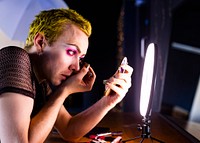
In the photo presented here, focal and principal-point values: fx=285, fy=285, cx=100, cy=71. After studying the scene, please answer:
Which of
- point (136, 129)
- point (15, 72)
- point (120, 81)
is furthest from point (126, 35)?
point (15, 72)

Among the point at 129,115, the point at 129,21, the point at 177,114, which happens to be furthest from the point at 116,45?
the point at 177,114

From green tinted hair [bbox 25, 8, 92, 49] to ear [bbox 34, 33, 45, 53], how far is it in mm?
17

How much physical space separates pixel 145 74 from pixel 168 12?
128 centimetres

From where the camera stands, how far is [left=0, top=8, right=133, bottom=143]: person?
847mm

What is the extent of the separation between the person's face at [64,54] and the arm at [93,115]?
15 centimetres

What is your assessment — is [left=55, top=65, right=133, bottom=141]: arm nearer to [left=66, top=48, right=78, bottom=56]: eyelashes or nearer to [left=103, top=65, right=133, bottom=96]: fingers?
[left=103, top=65, right=133, bottom=96]: fingers

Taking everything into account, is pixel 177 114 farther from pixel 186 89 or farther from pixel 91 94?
pixel 91 94

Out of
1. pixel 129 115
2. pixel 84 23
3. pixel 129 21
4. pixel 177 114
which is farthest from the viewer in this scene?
pixel 177 114

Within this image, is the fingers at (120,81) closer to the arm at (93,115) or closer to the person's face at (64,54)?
the arm at (93,115)

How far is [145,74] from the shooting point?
1.02 meters

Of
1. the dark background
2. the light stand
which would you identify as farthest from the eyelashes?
the dark background

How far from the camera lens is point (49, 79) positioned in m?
1.08

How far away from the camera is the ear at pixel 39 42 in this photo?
1.06 metres

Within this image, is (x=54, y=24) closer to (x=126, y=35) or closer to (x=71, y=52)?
(x=71, y=52)
